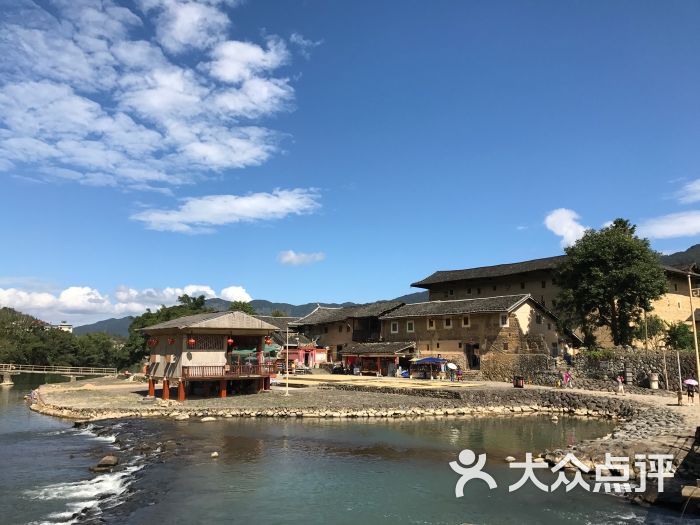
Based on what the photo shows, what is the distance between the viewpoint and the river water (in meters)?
13.5

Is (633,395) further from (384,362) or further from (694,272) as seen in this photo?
(694,272)

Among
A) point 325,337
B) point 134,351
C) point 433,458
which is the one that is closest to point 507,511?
point 433,458

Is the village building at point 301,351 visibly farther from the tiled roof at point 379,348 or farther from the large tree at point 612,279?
the large tree at point 612,279

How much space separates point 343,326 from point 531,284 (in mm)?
21356

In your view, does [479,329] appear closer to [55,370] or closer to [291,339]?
[291,339]

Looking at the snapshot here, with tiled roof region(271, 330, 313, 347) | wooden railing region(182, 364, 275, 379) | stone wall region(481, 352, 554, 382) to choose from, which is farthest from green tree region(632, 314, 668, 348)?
tiled roof region(271, 330, 313, 347)

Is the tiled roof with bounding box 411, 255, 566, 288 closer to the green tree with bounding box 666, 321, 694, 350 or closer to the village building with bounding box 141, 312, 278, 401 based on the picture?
the green tree with bounding box 666, 321, 694, 350

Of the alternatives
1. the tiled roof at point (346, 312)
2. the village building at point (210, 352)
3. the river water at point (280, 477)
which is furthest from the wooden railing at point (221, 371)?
the tiled roof at point (346, 312)

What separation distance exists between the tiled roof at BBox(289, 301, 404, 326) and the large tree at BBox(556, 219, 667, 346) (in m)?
19.5

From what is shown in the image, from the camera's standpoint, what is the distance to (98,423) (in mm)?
27141

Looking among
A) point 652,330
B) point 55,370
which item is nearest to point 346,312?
point 652,330

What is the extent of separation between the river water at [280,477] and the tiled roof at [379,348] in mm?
22509

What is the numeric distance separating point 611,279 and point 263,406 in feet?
87.9

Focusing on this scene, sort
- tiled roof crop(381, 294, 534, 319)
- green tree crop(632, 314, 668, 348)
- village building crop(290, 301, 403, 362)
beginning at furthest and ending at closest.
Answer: village building crop(290, 301, 403, 362)
green tree crop(632, 314, 668, 348)
tiled roof crop(381, 294, 534, 319)
